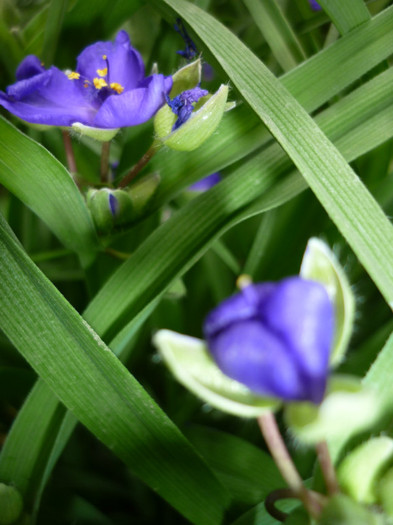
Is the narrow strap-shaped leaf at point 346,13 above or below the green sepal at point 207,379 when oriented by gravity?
above

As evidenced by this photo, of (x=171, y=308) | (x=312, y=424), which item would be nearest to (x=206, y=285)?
(x=171, y=308)

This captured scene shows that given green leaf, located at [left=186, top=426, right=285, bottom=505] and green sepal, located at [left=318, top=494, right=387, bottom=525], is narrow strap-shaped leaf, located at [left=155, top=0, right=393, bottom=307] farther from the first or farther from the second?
green leaf, located at [left=186, top=426, right=285, bottom=505]

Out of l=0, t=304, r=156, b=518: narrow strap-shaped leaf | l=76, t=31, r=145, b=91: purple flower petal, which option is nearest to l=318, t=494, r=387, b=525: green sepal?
l=0, t=304, r=156, b=518: narrow strap-shaped leaf

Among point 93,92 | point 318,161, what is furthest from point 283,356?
point 93,92

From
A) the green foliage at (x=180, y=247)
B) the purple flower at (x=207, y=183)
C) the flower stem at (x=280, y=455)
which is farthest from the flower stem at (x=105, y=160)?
the flower stem at (x=280, y=455)

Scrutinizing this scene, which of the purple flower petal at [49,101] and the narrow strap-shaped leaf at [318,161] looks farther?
the purple flower petal at [49,101]

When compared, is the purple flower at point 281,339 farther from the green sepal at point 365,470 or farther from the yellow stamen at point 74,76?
the yellow stamen at point 74,76
